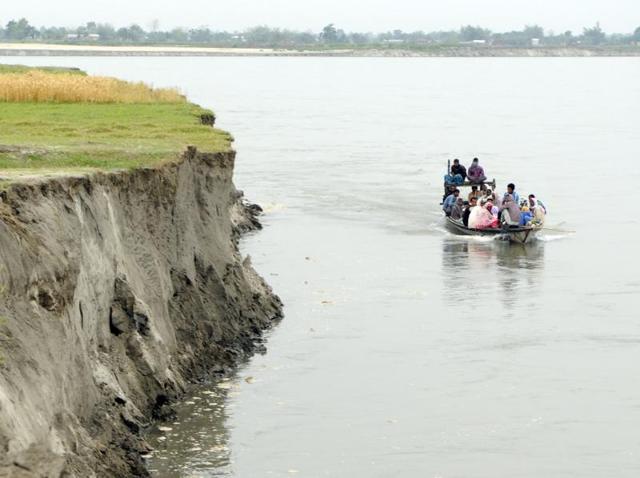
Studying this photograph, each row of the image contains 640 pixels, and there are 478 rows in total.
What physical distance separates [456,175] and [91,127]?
18.2 metres

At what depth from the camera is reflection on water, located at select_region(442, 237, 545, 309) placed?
105 ft

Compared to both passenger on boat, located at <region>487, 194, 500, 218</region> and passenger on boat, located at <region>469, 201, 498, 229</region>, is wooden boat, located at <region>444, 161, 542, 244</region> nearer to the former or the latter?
passenger on boat, located at <region>469, 201, 498, 229</region>

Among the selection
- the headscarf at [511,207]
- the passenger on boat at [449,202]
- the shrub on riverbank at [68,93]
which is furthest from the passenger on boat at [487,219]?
the shrub on riverbank at [68,93]

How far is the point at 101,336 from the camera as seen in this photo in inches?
736

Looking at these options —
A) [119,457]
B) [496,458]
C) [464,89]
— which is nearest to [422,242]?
[496,458]

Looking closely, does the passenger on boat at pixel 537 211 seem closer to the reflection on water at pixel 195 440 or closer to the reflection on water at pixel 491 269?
the reflection on water at pixel 491 269

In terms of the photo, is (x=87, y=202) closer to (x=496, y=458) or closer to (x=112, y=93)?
(x=496, y=458)

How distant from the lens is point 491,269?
35.6 meters

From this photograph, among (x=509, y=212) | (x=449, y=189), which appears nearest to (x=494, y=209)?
(x=509, y=212)

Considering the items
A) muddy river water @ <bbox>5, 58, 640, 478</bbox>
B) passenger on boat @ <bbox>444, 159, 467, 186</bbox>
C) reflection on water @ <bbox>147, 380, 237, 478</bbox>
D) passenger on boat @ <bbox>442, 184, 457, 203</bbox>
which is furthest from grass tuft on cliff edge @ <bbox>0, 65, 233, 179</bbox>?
passenger on boat @ <bbox>444, 159, 467, 186</bbox>

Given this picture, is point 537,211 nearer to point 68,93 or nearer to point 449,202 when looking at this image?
point 449,202

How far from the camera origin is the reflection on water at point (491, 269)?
3198 cm

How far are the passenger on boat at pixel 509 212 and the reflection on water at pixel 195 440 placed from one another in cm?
2005

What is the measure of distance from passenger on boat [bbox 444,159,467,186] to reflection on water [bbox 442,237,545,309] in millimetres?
6052
